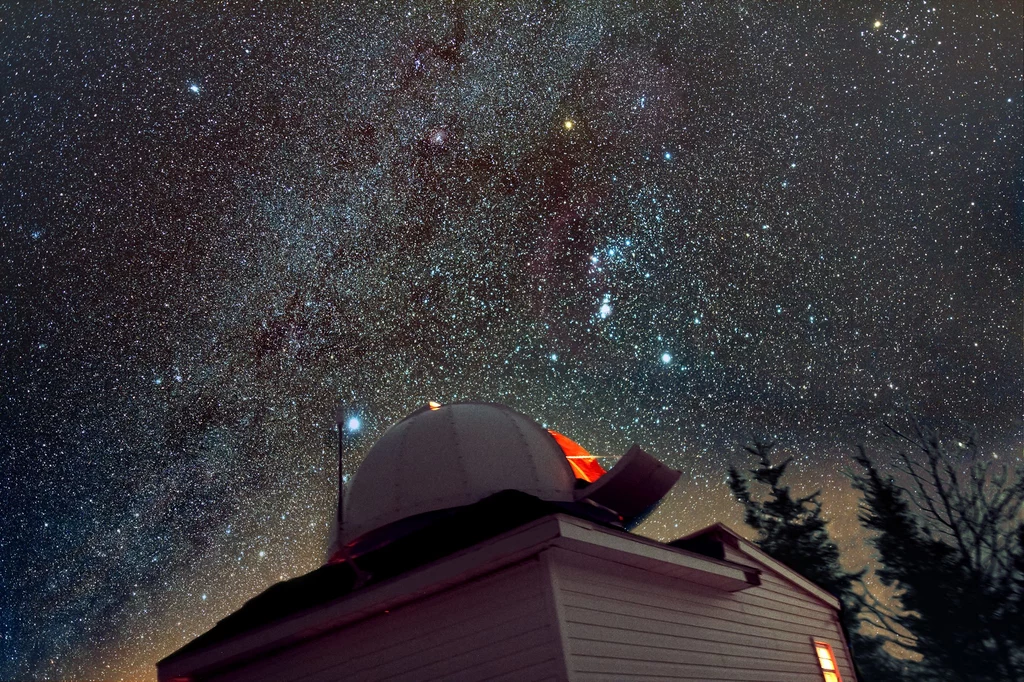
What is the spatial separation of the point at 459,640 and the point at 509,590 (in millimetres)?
722

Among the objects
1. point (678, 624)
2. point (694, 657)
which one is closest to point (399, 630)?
point (678, 624)

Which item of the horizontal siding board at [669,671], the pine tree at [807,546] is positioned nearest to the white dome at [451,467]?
the horizontal siding board at [669,671]

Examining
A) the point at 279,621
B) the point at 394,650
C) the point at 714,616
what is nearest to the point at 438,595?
the point at 394,650

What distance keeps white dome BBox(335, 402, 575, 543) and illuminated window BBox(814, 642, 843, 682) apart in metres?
4.81

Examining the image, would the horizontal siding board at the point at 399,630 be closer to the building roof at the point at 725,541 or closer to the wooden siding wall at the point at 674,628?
the wooden siding wall at the point at 674,628

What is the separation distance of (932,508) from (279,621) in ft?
97.1

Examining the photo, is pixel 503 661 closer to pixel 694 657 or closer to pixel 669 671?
pixel 669 671

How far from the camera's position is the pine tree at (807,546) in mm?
29562

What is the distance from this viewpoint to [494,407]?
11422 millimetres

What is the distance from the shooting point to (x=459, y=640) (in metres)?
6.66

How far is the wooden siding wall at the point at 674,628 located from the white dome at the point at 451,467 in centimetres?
241

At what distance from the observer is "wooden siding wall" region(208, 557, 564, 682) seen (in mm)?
6258

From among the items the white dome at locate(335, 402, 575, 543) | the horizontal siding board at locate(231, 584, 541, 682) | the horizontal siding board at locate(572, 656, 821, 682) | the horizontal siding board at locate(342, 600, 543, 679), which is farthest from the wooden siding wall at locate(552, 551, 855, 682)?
the white dome at locate(335, 402, 575, 543)

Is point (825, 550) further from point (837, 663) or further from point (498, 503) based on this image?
point (498, 503)
